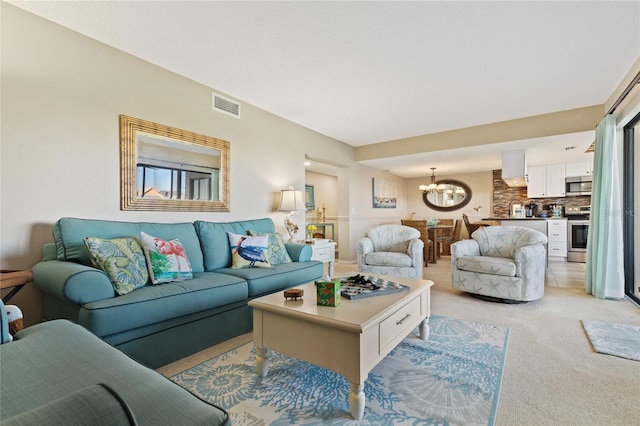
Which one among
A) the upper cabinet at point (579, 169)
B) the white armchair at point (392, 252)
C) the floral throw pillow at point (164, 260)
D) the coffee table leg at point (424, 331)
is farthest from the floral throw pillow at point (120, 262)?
the upper cabinet at point (579, 169)

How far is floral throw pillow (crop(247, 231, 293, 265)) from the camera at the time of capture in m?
3.13

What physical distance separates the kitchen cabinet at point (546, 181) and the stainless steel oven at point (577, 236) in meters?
0.59

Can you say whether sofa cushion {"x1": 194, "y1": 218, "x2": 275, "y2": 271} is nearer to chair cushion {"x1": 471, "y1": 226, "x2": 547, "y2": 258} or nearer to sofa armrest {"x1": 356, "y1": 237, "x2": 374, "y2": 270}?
sofa armrest {"x1": 356, "y1": 237, "x2": 374, "y2": 270}

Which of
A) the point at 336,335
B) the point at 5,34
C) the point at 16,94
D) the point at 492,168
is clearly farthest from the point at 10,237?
the point at 492,168

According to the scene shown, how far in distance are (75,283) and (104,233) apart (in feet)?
2.29

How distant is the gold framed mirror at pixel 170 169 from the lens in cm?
270

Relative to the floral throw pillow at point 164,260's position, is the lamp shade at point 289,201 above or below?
above

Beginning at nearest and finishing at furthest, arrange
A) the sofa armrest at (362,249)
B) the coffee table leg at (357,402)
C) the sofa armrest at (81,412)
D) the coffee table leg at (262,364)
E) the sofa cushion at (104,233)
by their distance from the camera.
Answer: the sofa armrest at (81,412) < the coffee table leg at (357,402) < the coffee table leg at (262,364) < the sofa cushion at (104,233) < the sofa armrest at (362,249)

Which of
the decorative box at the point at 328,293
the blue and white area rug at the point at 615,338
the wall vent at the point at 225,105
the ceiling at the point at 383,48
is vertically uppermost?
the ceiling at the point at 383,48

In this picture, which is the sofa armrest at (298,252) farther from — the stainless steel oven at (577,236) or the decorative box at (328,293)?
the stainless steel oven at (577,236)

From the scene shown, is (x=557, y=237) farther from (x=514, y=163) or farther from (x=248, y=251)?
(x=248, y=251)

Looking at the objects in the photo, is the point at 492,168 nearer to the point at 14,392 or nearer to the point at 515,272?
the point at 515,272

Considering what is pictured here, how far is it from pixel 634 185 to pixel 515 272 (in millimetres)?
1943

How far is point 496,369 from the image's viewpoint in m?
1.93
